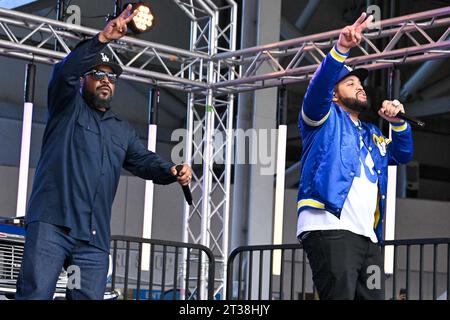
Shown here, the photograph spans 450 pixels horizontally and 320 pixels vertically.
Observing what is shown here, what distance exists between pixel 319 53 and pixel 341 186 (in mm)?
6883

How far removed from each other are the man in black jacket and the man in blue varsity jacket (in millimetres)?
721

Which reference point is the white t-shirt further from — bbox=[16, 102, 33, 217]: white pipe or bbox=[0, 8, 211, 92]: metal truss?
bbox=[16, 102, 33, 217]: white pipe

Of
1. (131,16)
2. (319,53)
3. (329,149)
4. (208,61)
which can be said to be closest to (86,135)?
(131,16)

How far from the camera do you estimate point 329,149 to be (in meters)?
5.12

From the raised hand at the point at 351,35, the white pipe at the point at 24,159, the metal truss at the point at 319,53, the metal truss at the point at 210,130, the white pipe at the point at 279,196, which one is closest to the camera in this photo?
the raised hand at the point at 351,35

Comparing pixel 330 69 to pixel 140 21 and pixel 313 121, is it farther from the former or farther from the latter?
pixel 140 21

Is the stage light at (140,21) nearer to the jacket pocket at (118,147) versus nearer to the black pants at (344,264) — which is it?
the jacket pocket at (118,147)

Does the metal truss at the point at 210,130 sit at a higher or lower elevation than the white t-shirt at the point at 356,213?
higher

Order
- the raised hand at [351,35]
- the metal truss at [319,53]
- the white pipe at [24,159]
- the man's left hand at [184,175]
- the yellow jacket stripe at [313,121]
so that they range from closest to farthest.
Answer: the raised hand at [351,35], the yellow jacket stripe at [313,121], the man's left hand at [184,175], the metal truss at [319,53], the white pipe at [24,159]

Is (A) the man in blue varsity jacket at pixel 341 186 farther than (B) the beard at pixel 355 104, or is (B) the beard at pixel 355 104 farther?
(B) the beard at pixel 355 104

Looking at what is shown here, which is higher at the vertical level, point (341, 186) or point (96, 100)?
point (96, 100)

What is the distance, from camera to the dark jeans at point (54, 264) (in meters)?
4.89

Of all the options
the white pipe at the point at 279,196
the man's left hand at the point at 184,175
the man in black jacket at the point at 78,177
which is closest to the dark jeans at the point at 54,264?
the man in black jacket at the point at 78,177
